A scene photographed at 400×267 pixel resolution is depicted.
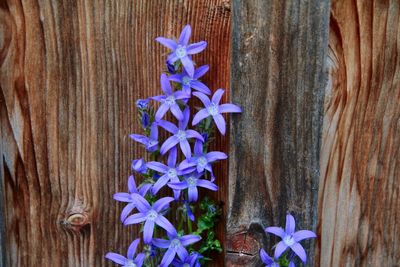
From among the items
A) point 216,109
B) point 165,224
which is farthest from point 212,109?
point 165,224

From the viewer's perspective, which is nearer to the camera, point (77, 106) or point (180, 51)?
point (180, 51)

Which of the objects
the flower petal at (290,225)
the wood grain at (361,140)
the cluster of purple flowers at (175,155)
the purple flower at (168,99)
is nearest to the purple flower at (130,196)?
the cluster of purple flowers at (175,155)

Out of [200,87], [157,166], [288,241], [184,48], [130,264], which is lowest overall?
[130,264]

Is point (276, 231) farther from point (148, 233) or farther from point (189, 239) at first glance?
point (148, 233)

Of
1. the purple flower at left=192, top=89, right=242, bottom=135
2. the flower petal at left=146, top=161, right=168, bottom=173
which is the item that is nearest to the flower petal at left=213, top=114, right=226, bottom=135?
the purple flower at left=192, top=89, right=242, bottom=135

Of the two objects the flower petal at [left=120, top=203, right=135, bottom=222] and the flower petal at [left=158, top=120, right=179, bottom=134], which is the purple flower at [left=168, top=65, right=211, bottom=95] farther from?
the flower petal at [left=120, top=203, right=135, bottom=222]

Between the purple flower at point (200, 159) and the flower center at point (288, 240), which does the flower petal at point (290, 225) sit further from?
the purple flower at point (200, 159)

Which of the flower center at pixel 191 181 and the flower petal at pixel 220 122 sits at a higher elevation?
the flower petal at pixel 220 122
